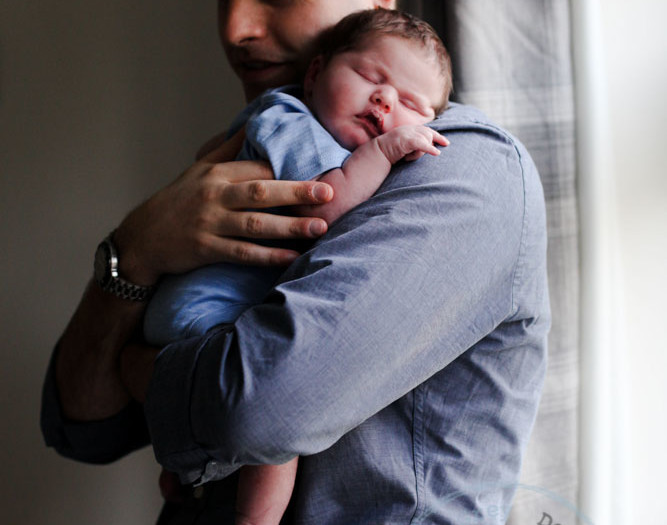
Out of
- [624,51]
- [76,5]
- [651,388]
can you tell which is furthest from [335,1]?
[76,5]

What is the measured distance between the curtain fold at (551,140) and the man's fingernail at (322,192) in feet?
2.05

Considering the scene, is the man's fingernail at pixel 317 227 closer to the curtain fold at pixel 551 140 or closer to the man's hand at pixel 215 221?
the man's hand at pixel 215 221

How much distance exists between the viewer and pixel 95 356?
48.6 inches

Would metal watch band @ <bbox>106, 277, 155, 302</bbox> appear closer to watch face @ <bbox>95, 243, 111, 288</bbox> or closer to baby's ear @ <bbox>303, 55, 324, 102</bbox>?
watch face @ <bbox>95, 243, 111, 288</bbox>

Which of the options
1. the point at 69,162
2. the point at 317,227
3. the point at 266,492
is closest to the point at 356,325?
the point at 317,227

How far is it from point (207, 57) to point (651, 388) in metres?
1.50

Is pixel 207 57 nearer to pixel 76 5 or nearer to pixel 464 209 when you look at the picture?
pixel 76 5

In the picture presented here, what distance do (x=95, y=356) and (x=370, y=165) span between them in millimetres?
646

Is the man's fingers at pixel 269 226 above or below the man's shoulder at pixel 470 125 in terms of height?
below

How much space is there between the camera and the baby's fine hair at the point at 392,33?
1.03 meters

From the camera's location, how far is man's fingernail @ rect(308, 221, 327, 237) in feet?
2.89

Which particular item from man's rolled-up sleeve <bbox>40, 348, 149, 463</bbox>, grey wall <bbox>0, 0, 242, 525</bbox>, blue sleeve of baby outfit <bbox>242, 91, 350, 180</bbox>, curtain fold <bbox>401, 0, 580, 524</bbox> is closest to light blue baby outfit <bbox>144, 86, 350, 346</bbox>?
blue sleeve of baby outfit <bbox>242, 91, 350, 180</bbox>

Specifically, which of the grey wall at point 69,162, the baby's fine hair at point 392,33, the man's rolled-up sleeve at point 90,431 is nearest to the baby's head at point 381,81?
the baby's fine hair at point 392,33

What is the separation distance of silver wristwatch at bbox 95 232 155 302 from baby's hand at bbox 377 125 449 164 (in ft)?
1.58
